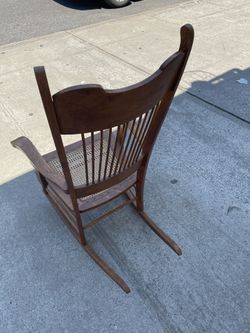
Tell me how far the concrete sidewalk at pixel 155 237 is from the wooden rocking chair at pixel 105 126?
0.11 meters

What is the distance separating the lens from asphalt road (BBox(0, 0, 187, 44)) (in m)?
5.02

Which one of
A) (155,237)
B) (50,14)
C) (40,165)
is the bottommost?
(155,237)

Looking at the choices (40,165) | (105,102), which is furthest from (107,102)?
(40,165)

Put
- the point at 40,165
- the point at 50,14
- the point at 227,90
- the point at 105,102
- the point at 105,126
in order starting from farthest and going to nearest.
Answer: the point at 50,14
the point at 227,90
the point at 40,165
the point at 105,126
the point at 105,102

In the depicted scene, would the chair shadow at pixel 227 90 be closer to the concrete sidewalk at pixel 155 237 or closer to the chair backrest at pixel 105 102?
Result: the concrete sidewalk at pixel 155 237

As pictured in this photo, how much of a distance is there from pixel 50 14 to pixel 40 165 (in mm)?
4986

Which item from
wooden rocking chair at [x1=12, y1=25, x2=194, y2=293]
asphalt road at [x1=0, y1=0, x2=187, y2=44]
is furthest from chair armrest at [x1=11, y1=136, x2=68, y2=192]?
asphalt road at [x1=0, y1=0, x2=187, y2=44]

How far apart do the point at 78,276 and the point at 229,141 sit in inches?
65.6

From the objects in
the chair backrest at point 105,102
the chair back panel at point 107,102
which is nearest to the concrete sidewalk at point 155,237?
the chair backrest at point 105,102

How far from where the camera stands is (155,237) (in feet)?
6.24

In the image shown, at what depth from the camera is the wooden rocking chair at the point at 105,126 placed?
3.17 ft

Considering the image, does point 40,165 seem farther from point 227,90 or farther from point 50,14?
point 50,14

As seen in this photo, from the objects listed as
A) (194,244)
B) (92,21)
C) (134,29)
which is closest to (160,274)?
(194,244)

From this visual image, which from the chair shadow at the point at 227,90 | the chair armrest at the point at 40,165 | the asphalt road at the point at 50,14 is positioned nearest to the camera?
the chair armrest at the point at 40,165
